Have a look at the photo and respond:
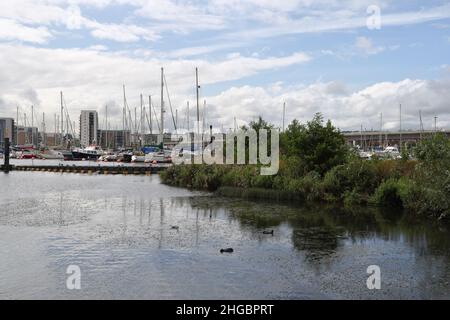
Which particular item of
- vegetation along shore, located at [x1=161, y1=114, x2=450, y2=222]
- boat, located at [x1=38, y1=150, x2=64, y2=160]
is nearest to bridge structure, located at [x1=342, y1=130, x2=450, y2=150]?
boat, located at [x1=38, y1=150, x2=64, y2=160]

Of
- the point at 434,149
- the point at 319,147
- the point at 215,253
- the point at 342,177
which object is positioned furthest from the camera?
the point at 319,147

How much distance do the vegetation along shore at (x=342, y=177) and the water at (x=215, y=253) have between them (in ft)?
8.76

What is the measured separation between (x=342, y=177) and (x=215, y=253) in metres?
21.8

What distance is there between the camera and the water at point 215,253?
16.8 metres

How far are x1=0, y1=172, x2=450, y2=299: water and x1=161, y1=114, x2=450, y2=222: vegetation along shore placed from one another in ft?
8.76

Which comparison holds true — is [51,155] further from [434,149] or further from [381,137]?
[434,149]

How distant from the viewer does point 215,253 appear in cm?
2175

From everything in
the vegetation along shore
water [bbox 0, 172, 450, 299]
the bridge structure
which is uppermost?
the bridge structure

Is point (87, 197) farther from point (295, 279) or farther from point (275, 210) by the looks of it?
point (295, 279)

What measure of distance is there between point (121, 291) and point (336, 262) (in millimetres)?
8644

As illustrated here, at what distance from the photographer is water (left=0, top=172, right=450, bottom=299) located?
1680cm

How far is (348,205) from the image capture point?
38281mm

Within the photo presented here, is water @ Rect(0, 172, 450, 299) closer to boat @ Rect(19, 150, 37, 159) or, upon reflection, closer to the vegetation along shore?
the vegetation along shore

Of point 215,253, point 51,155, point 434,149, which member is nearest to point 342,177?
point 434,149
